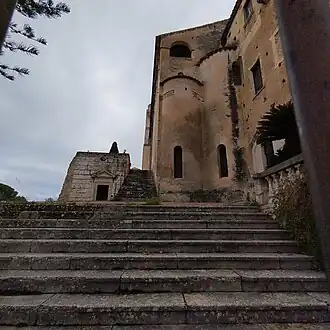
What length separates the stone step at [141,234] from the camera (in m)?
3.49

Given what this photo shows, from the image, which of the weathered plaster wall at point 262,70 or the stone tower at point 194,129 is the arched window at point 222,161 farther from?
the weathered plaster wall at point 262,70

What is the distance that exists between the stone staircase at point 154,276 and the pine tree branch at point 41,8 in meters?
3.16

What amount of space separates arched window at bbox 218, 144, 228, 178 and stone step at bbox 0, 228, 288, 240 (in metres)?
7.31

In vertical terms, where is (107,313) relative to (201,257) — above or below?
below

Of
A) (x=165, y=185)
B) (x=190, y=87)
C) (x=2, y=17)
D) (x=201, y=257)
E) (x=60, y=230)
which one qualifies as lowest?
(x=201, y=257)

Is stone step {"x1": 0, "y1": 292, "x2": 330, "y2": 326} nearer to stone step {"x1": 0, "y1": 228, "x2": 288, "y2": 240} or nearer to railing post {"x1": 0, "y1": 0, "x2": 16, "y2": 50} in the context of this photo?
stone step {"x1": 0, "y1": 228, "x2": 288, "y2": 240}

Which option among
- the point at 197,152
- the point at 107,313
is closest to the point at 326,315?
the point at 107,313

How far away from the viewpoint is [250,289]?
7.60 feet

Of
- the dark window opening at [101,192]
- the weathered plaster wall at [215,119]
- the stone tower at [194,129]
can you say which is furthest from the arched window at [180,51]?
the dark window opening at [101,192]

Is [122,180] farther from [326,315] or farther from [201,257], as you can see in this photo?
[326,315]

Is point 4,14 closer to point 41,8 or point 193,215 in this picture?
point 41,8

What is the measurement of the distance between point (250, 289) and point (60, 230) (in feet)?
9.38

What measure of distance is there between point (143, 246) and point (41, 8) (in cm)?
362

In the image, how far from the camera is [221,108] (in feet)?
37.9
